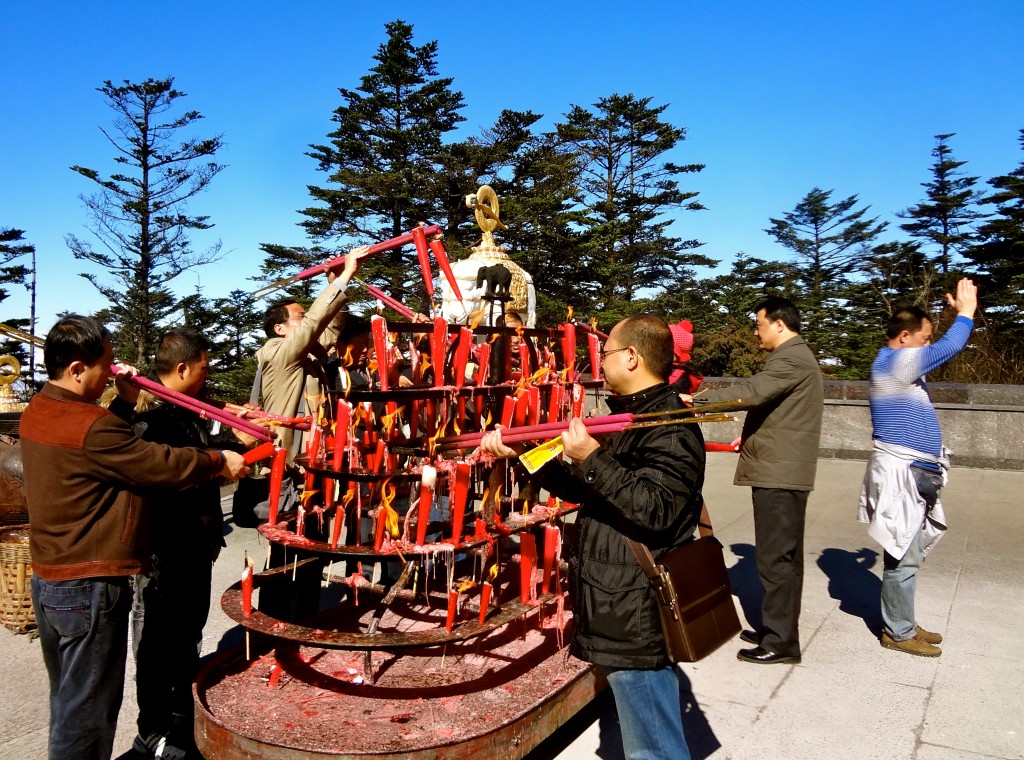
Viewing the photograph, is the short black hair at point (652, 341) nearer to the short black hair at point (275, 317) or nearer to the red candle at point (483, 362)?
the red candle at point (483, 362)

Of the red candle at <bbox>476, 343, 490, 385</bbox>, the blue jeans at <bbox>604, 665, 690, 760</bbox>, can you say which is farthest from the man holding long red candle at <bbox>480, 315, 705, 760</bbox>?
the red candle at <bbox>476, 343, 490, 385</bbox>

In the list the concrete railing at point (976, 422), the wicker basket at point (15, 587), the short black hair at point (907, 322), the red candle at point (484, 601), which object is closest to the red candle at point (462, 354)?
the red candle at point (484, 601)

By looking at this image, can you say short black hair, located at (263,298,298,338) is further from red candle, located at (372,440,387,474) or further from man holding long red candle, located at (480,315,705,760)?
man holding long red candle, located at (480,315,705,760)

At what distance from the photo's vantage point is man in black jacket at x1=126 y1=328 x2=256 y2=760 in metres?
3.16

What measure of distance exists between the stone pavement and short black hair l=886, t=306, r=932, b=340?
1.88m

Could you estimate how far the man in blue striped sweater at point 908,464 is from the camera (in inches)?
166

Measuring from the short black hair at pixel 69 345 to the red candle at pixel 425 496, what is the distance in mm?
1260

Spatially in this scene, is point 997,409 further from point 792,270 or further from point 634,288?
point 792,270

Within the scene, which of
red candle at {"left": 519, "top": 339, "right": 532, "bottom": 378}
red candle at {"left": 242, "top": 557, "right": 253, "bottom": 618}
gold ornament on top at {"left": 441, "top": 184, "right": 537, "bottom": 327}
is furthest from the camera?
gold ornament on top at {"left": 441, "top": 184, "right": 537, "bottom": 327}

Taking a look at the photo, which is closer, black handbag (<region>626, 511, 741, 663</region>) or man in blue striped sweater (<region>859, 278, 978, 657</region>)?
black handbag (<region>626, 511, 741, 663</region>)

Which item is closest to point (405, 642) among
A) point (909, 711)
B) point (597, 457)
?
point (597, 457)

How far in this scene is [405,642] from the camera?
9.21 ft

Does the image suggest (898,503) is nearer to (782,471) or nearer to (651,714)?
(782,471)

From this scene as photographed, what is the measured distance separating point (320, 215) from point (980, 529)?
2552 cm
